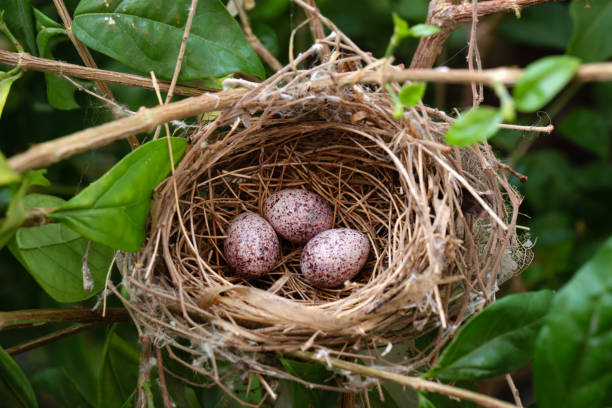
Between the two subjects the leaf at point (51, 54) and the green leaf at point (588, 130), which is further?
the green leaf at point (588, 130)

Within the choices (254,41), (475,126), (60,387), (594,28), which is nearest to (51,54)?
(254,41)

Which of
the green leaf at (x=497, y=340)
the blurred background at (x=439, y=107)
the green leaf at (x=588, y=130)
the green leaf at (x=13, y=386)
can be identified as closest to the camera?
the green leaf at (x=497, y=340)

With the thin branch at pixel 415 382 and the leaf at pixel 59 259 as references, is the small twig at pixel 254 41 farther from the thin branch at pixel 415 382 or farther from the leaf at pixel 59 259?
the thin branch at pixel 415 382

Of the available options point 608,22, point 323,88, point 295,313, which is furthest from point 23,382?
point 608,22

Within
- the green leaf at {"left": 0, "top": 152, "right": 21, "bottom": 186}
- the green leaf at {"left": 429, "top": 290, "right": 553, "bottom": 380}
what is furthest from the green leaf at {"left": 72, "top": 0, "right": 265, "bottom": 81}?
the green leaf at {"left": 429, "top": 290, "right": 553, "bottom": 380}

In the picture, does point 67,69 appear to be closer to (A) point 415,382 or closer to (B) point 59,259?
(B) point 59,259

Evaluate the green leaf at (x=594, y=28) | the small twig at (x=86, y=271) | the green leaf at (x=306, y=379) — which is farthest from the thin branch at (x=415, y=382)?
the green leaf at (x=594, y=28)

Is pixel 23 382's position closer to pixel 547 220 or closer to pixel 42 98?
pixel 42 98
